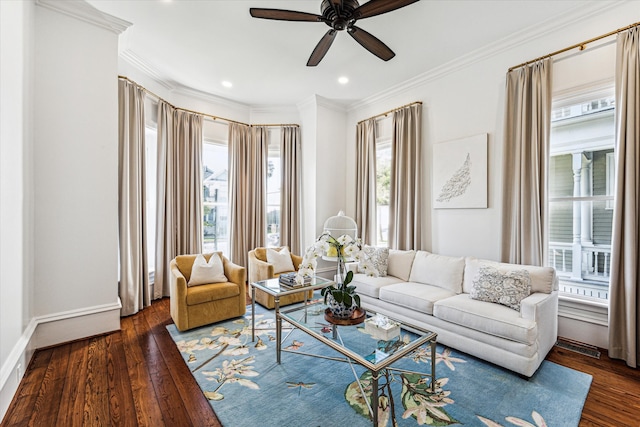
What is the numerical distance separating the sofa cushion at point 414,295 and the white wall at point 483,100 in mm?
789

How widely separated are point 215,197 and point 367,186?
107 inches

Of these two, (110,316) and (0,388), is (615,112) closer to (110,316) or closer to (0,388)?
(0,388)

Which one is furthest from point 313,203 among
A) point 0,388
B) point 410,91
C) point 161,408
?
point 0,388

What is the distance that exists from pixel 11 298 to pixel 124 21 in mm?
2767

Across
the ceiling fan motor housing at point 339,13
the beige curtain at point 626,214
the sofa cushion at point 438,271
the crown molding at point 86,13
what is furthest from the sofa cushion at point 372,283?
the crown molding at point 86,13

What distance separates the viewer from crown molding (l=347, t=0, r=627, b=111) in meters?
2.67

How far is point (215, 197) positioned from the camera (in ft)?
16.8

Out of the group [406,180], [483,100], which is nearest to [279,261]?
[406,180]

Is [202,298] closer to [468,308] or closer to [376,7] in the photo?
[468,308]

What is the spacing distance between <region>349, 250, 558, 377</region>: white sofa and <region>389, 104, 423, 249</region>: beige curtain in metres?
0.50

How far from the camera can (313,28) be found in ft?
9.89

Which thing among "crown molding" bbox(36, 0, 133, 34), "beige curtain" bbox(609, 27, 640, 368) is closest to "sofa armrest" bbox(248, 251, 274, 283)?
"crown molding" bbox(36, 0, 133, 34)

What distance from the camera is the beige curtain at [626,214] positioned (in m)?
2.39

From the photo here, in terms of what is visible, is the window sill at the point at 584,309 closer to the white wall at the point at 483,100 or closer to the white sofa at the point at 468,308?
the white wall at the point at 483,100
